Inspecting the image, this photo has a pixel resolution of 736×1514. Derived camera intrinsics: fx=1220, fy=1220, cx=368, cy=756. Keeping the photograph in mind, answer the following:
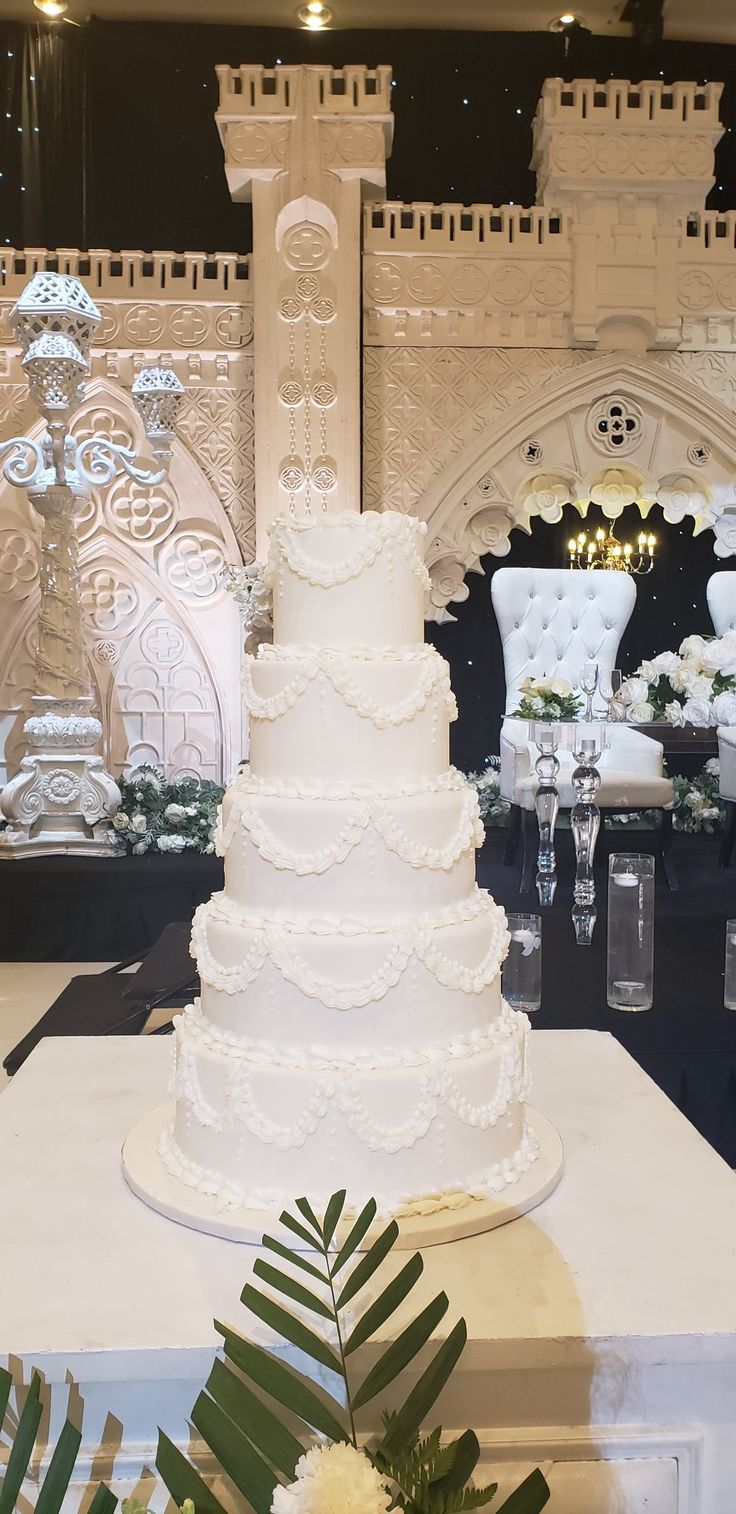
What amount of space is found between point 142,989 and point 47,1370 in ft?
6.39

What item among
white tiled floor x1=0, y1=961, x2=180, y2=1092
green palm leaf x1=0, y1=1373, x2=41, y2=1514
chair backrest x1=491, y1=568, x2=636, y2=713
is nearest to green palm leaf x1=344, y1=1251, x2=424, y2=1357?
green palm leaf x1=0, y1=1373, x2=41, y2=1514

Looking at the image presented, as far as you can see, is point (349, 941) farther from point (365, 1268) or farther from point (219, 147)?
point (219, 147)

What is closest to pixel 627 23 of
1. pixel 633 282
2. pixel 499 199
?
pixel 499 199

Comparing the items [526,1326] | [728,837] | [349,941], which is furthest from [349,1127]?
[728,837]

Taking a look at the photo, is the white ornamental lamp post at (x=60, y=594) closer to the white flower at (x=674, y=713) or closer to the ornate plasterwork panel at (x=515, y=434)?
the ornate plasterwork panel at (x=515, y=434)

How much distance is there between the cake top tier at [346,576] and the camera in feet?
5.47

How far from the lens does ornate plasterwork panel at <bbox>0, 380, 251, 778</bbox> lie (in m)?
6.67

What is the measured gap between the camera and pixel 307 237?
622 centimetres

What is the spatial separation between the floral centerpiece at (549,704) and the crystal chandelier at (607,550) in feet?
7.76

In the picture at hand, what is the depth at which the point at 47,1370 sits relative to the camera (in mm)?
1252

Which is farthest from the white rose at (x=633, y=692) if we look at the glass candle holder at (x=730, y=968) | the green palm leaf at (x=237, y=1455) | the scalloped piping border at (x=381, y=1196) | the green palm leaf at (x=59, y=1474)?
the green palm leaf at (x=59, y=1474)

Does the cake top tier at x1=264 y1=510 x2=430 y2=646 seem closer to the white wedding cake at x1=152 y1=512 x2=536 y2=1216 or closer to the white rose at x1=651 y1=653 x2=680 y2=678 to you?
the white wedding cake at x1=152 y1=512 x2=536 y2=1216

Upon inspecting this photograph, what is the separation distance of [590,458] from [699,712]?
202 centimetres

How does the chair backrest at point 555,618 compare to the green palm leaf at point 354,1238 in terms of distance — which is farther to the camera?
the chair backrest at point 555,618
